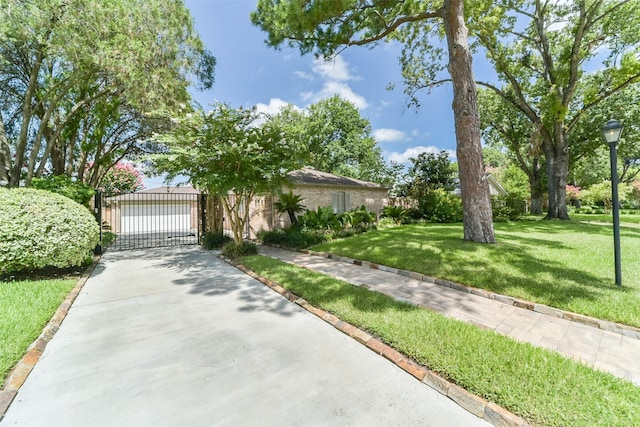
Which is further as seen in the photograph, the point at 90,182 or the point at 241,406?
the point at 90,182

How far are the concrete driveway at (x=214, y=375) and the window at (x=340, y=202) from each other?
1057 cm

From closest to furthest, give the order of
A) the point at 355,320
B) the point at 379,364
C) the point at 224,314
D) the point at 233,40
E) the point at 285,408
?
1. the point at 285,408
2. the point at 379,364
3. the point at 355,320
4. the point at 224,314
5. the point at 233,40

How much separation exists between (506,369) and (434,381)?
658 mm

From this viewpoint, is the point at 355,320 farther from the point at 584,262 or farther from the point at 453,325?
the point at 584,262

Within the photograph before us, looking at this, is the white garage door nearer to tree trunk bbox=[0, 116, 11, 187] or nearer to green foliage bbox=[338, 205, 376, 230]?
tree trunk bbox=[0, 116, 11, 187]

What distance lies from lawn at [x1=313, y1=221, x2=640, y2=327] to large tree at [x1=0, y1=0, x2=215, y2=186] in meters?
7.41

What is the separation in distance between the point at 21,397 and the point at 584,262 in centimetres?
886

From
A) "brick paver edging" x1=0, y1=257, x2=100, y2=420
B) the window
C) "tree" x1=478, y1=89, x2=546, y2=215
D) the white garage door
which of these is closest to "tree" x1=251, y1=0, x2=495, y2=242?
the window

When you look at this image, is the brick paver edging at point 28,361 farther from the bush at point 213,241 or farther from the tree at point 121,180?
the tree at point 121,180

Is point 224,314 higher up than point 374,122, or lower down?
lower down

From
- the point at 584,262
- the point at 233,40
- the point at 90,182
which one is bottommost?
the point at 584,262

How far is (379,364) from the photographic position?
2.66 meters

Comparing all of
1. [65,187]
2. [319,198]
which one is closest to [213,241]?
[65,187]

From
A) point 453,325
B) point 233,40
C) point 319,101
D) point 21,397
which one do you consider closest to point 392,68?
point 233,40
